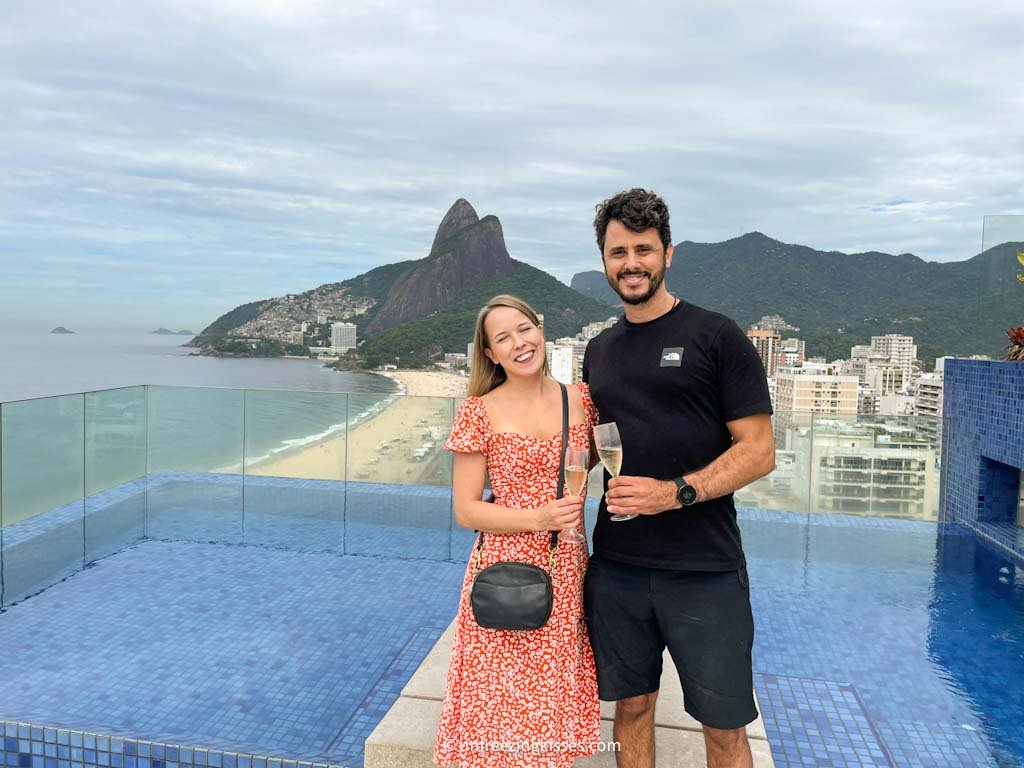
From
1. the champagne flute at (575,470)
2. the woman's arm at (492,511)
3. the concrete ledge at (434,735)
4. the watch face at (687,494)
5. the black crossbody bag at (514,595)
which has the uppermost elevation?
the champagne flute at (575,470)

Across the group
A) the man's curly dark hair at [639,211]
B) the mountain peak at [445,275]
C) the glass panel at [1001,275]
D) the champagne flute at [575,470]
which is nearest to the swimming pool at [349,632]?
the champagne flute at [575,470]

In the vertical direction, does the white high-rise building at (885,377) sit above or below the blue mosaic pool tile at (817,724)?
above

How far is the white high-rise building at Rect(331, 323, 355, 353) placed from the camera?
1682 inches

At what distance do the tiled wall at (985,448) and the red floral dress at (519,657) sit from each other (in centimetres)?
558

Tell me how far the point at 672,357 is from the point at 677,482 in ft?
0.93

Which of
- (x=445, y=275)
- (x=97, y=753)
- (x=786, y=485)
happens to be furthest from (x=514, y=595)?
(x=445, y=275)

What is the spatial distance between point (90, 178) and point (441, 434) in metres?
45.6

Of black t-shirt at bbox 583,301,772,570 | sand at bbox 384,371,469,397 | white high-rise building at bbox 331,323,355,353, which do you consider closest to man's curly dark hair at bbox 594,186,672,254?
black t-shirt at bbox 583,301,772,570

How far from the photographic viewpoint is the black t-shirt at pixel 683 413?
5.43ft

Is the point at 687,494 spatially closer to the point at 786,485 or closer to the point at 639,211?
the point at 639,211

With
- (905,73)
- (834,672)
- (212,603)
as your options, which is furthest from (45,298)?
(905,73)

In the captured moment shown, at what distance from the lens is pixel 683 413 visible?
66.2 inches

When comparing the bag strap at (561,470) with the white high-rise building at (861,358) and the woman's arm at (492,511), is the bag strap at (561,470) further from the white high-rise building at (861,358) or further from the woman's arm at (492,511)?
the white high-rise building at (861,358)

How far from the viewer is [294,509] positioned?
657 centimetres
